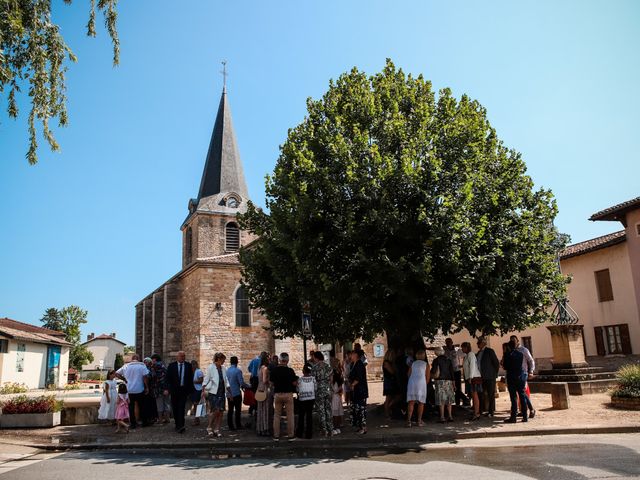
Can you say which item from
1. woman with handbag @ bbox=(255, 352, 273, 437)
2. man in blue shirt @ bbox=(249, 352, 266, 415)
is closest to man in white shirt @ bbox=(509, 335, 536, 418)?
woman with handbag @ bbox=(255, 352, 273, 437)

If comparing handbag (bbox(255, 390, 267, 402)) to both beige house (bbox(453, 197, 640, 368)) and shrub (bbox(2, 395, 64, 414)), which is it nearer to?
shrub (bbox(2, 395, 64, 414))

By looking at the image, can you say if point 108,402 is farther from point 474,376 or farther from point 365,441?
point 474,376

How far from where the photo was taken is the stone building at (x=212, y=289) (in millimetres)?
26828

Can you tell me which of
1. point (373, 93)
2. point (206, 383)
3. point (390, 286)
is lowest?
point (206, 383)

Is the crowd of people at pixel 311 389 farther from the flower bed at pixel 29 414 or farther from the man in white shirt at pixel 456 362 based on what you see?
the flower bed at pixel 29 414

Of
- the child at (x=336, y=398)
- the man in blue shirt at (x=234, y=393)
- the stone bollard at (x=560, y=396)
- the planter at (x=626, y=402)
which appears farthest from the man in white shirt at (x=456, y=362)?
the man in blue shirt at (x=234, y=393)

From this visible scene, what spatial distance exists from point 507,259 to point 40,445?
34.5 ft

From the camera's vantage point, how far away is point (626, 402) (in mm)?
11727

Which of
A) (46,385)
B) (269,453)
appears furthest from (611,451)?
(46,385)

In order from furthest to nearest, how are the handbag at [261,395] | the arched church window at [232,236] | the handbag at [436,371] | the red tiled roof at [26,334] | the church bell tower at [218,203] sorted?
the arched church window at [232,236] → the church bell tower at [218,203] → the red tiled roof at [26,334] → the handbag at [436,371] → the handbag at [261,395]

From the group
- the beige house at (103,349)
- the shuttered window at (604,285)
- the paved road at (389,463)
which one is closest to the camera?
the paved road at (389,463)

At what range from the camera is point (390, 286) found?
1049 centimetres

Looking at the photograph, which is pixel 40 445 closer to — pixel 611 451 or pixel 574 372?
pixel 611 451

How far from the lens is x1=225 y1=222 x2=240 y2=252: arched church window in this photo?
35362 mm
